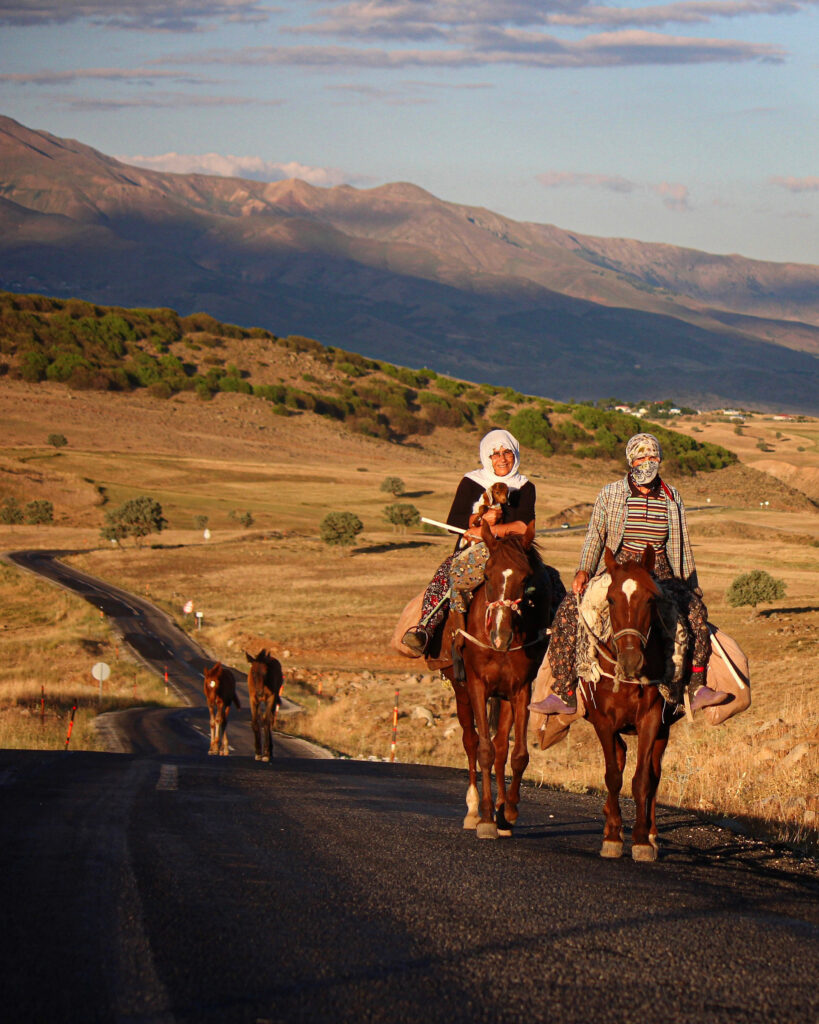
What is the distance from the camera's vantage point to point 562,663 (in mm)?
11312

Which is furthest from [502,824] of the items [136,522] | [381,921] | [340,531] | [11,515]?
[11,515]

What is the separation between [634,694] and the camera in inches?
414

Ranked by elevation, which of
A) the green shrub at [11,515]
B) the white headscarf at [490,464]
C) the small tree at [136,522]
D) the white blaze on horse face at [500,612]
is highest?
the white headscarf at [490,464]

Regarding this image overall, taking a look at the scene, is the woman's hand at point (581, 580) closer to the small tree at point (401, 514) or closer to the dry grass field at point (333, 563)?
the dry grass field at point (333, 563)

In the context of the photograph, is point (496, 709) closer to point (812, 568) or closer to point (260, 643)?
point (260, 643)

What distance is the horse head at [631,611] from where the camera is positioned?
10016 mm

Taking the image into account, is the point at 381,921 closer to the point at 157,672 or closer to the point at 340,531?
the point at 157,672

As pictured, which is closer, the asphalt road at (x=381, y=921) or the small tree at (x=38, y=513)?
the asphalt road at (x=381, y=921)

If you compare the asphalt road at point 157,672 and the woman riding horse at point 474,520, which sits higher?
the woman riding horse at point 474,520

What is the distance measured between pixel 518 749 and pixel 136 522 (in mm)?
89543

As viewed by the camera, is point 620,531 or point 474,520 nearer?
point 620,531

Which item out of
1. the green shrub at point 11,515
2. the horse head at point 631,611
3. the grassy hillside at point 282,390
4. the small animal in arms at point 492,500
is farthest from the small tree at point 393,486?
the horse head at point 631,611

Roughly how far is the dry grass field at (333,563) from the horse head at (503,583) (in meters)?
4.22

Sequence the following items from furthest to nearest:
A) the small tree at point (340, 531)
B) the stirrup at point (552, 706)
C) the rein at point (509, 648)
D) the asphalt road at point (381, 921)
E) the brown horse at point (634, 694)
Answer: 1. the small tree at point (340, 531)
2. the stirrup at point (552, 706)
3. the rein at point (509, 648)
4. the brown horse at point (634, 694)
5. the asphalt road at point (381, 921)
